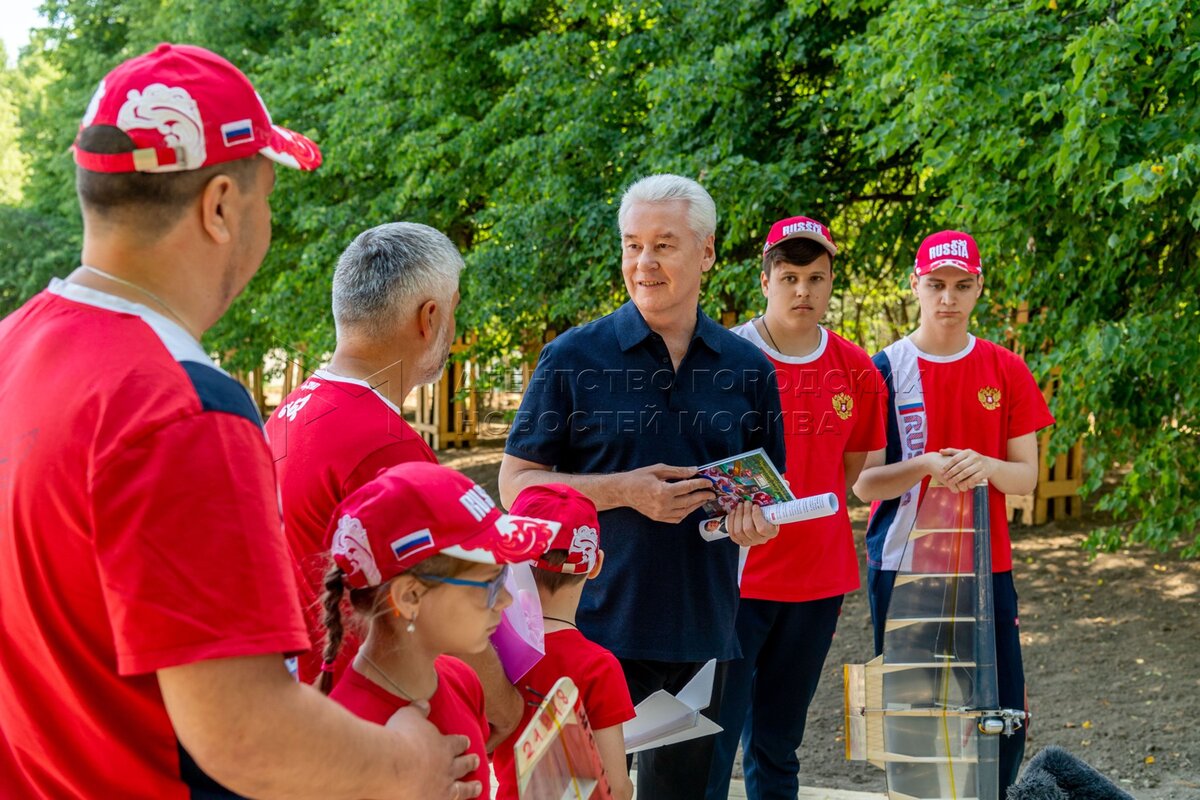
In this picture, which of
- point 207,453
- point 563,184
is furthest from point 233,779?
point 563,184

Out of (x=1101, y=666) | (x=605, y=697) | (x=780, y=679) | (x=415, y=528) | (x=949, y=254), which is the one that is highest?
(x=949, y=254)

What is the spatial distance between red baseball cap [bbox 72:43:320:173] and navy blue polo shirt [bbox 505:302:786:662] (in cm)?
187

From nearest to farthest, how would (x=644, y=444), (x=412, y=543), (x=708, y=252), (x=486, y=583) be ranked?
(x=412, y=543) → (x=486, y=583) → (x=644, y=444) → (x=708, y=252)

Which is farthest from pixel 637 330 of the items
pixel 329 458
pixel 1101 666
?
pixel 1101 666

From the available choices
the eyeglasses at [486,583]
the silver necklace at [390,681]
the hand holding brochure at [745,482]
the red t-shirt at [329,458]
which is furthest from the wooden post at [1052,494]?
the silver necklace at [390,681]

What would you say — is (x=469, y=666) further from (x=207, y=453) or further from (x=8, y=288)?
(x=8, y=288)

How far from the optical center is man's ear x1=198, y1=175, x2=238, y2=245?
4.42 ft

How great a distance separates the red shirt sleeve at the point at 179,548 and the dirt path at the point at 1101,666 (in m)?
4.65

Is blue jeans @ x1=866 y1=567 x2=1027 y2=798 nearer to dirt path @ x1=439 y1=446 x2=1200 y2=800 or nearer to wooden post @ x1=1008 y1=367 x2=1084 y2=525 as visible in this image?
dirt path @ x1=439 y1=446 x2=1200 y2=800

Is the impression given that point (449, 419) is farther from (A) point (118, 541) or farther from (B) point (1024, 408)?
(A) point (118, 541)

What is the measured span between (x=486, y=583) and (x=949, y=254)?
3.05 metres

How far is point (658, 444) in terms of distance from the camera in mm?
3203

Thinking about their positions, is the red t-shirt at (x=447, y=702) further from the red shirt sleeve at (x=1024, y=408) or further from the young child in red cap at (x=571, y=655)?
the red shirt sleeve at (x=1024, y=408)

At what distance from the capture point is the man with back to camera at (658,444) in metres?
3.11
